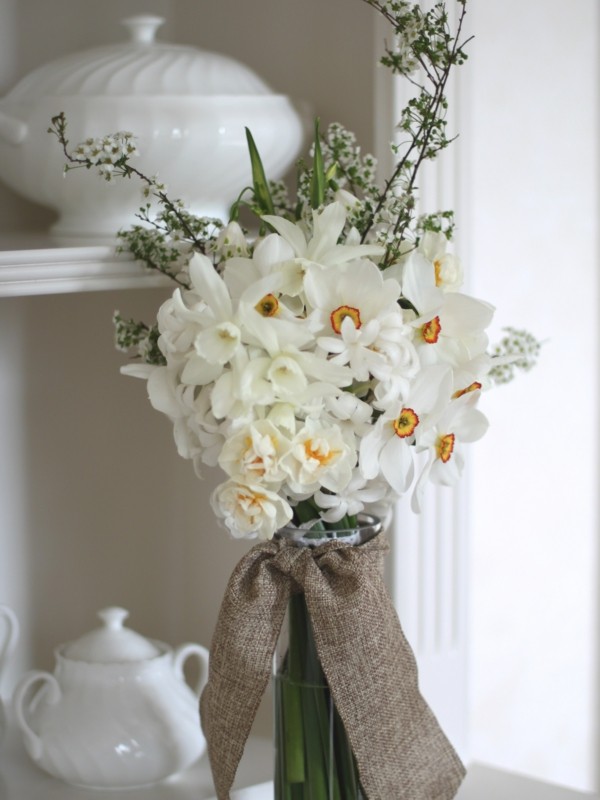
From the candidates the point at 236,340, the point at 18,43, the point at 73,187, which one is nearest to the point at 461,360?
the point at 236,340

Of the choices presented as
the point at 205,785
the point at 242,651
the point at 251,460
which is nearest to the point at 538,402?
the point at 205,785

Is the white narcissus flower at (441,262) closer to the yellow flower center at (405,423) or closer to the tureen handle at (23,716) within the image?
the yellow flower center at (405,423)

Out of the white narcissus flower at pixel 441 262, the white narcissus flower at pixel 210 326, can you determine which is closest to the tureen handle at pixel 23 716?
the white narcissus flower at pixel 210 326

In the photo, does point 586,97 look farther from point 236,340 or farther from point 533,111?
point 236,340

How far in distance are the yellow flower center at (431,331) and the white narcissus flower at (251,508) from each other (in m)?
0.15

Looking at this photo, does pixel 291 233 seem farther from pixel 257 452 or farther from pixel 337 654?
pixel 337 654

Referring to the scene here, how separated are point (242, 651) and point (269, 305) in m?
0.28

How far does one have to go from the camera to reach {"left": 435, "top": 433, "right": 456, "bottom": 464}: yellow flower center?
2.92ft

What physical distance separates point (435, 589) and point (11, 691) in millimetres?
470

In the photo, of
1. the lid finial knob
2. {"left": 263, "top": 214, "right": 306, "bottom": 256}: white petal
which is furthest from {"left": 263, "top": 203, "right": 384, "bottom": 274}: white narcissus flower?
the lid finial knob

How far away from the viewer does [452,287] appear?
89 cm

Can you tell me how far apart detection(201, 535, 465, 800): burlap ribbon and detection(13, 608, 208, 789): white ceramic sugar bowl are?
7.4 inches

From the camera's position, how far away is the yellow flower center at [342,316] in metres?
0.83

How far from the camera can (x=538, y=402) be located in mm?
1745
